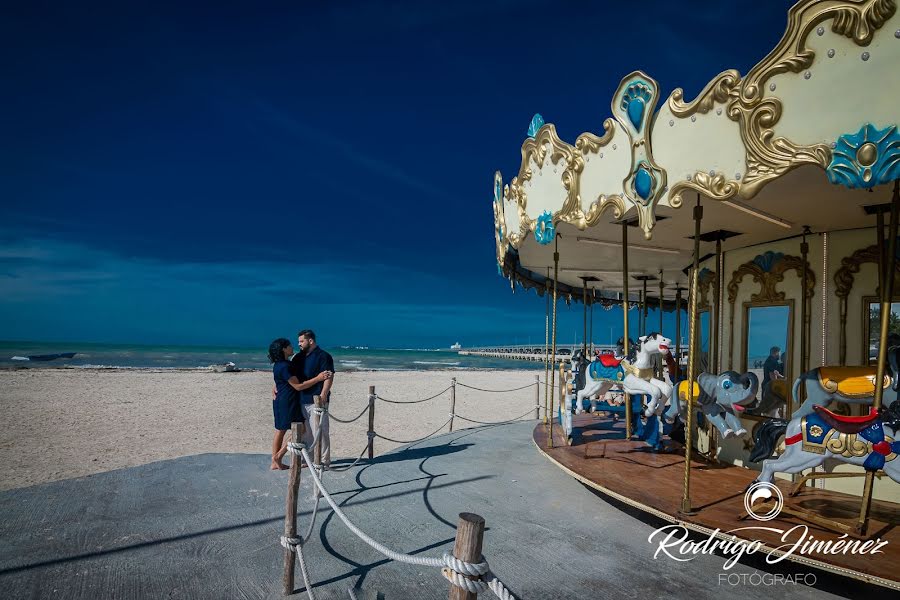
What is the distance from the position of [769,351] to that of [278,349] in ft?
19.7

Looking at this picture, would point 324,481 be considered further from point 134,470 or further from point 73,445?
point 73,445

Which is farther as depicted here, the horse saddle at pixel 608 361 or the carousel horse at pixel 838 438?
the horse saddle at pixel 608 361

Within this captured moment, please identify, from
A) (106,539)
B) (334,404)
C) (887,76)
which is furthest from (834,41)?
(334,404)

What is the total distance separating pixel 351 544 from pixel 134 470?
12.5ft

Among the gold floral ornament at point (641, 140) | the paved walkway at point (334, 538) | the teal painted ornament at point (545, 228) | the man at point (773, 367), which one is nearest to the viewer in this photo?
the paved walkway at point (334, 538)

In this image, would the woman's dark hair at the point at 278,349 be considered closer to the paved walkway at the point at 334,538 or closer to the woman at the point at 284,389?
the woman at the point at 284,389

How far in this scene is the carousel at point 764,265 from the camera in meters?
3.06

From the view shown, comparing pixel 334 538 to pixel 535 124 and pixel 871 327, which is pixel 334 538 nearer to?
pixel 535 124

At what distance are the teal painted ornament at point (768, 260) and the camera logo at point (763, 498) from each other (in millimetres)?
2938

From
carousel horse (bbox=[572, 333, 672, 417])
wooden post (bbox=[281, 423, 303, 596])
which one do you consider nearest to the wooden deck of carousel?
carousel horse (bbox=[572, 333, 672, 417])

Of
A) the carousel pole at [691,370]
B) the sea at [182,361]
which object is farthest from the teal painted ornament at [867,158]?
the sea at [182,361]

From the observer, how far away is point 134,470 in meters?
6.39

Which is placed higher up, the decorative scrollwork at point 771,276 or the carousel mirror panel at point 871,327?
the decorative scrollwork at point 771,276

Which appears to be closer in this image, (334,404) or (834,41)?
(834,41)
